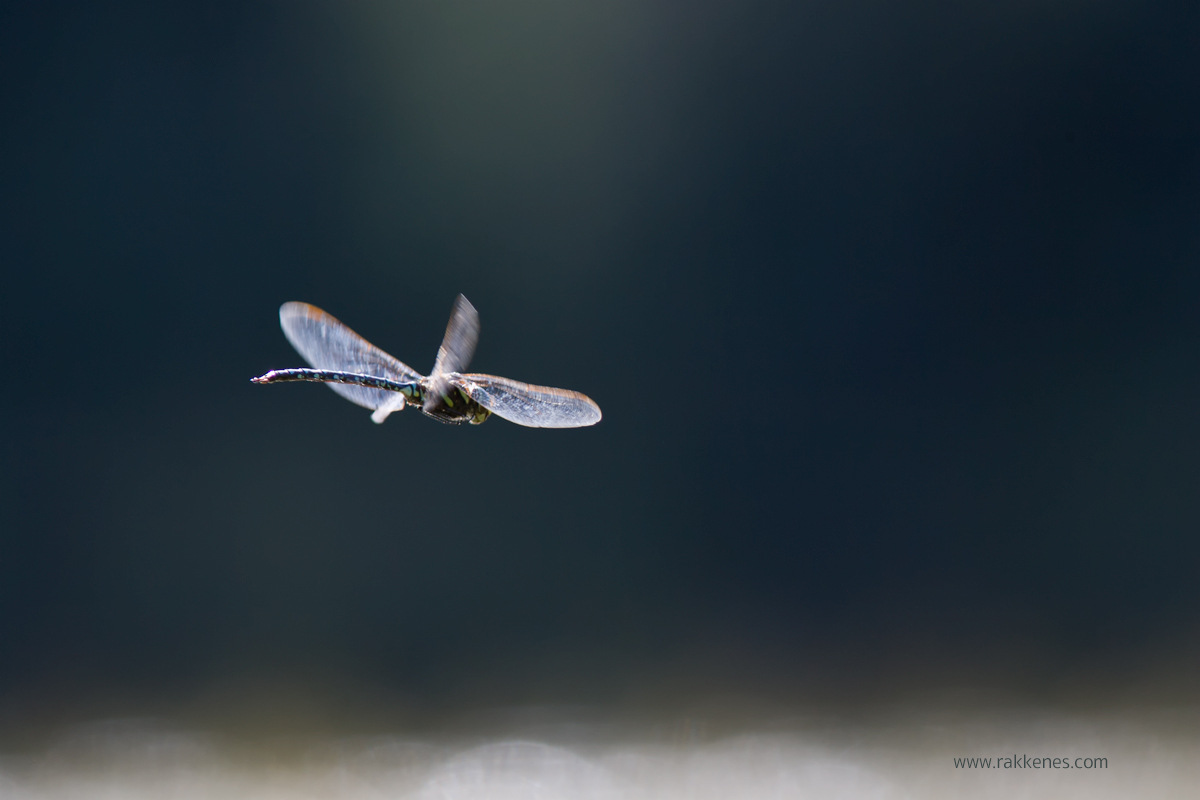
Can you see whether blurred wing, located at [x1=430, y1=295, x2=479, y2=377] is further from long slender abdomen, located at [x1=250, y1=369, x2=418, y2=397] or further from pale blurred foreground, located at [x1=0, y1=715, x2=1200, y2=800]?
pale blurred foreground, located at [x1=0, y1=715, x2=1200, y2=800]

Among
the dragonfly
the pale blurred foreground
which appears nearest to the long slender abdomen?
the dragonfly

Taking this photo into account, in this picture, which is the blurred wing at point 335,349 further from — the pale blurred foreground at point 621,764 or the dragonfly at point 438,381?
the pale blurred foreground at point 621,764

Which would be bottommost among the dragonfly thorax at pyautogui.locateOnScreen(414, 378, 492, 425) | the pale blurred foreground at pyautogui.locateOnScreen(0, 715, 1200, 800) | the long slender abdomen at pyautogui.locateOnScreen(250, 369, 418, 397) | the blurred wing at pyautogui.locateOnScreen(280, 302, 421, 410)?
the pale blurred foreground at pyautogui.locateOnScreen(0, 715, 1200, 800)

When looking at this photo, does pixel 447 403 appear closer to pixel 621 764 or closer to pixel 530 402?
pixel 530 402

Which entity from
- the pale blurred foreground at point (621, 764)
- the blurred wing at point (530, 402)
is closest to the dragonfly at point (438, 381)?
the blurred wing at point (530, 402)

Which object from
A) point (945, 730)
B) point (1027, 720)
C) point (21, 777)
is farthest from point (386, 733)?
point (1027, 720)

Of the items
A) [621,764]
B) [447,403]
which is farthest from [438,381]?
[621,764]

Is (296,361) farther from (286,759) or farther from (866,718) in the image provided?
(866,718)

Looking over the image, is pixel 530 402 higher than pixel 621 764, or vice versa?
pixel 530 402
